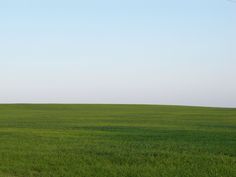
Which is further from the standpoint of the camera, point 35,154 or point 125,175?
point 35,154

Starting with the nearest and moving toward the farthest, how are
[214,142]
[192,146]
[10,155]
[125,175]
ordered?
[125,175] → [10,155] → [192,146] → [214,142]

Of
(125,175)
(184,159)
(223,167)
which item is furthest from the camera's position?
(184,159)

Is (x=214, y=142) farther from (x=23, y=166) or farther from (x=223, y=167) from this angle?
(x=23, y=166)

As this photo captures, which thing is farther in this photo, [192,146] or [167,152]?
[192,146]

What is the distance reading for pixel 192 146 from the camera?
20.0 metres

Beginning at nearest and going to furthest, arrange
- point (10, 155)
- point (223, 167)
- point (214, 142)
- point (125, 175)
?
1. point (125, 175)
2. point (223, 167)
3. point (10, 155)
4. point (214, 142)

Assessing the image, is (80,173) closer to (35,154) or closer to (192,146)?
(35,154)

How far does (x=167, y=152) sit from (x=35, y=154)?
4.82 m

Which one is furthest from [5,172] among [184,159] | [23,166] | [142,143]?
[142,143]

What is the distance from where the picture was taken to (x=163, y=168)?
14695 mm

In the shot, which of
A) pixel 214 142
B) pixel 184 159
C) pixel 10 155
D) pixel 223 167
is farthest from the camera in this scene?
pixel 214 142

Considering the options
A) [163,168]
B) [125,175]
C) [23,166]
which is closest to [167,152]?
[163,168]

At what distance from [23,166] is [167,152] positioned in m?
5.37

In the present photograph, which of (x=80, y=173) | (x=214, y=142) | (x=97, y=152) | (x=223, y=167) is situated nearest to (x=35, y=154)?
(x=97, y=152)
